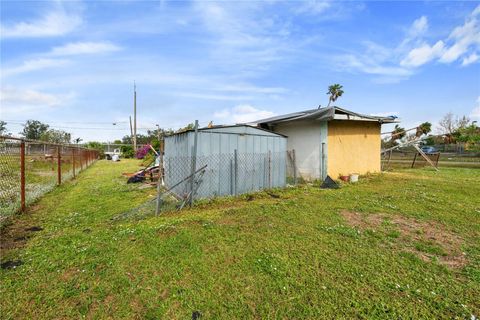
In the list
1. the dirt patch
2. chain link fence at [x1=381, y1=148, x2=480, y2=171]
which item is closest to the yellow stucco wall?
the dirt patch

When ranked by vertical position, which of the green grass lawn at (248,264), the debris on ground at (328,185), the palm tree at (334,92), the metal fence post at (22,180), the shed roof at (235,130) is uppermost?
the palm tree at (334,92)

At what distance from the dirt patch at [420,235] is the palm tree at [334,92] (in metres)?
27.6

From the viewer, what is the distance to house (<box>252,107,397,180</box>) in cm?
990

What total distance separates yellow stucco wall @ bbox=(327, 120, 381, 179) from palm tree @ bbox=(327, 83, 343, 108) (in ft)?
62.7

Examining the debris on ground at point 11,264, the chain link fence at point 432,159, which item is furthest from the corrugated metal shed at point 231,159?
the chain link fence at point 432,159

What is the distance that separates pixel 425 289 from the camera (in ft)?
8.57

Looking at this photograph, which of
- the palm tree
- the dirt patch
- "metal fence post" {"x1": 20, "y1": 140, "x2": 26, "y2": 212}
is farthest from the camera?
the palm tree

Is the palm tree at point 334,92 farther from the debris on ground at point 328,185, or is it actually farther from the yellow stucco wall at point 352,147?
the debris on ground at point 328,185

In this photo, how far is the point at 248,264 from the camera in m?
3.14

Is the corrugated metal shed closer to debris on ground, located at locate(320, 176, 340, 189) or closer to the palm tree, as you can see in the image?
debris on ground, located at locate(320, 176, 340, 189)

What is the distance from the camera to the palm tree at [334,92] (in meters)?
29.5

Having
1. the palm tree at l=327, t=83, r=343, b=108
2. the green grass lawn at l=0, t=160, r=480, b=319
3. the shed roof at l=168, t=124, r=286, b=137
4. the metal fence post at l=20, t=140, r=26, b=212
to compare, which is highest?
the palm tree at l=327, t=83, r=343, b=108

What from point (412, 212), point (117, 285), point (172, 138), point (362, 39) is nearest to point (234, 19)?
point (172, 138)

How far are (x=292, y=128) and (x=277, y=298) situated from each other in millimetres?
9262
